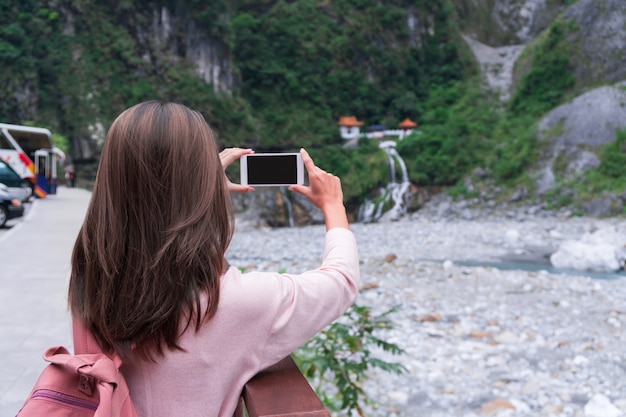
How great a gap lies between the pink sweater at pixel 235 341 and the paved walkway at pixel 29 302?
1.21 ft

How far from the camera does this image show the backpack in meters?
0.95

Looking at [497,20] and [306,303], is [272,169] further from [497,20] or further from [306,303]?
→ [497,20]

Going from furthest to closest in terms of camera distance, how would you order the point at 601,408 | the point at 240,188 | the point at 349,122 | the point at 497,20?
1. the point at 497,20
2. the point at 349,122
3. the point at 601,408
4. the point at 240,188

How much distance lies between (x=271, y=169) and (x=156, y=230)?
375 mm

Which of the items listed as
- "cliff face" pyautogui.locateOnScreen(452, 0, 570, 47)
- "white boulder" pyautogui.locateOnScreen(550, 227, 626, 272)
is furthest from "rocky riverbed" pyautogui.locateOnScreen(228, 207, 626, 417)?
"cliff face" pyautogui.locateOnScreen(452, 0, 570, 47)

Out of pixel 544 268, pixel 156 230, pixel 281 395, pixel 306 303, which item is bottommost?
pixel 544 268

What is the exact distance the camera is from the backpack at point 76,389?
0.95m

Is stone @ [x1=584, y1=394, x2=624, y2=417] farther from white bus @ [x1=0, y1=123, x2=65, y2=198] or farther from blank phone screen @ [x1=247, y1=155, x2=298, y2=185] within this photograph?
white bus @ [x1=0, y1=123, x2=65, y2=198]

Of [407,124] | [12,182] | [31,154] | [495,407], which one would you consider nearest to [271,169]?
[495,407]

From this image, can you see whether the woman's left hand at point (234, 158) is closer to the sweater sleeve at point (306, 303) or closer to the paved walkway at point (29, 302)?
the sweater sleeve at point (306, 303)

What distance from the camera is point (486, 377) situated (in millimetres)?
5770

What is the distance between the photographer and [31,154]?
17.9 meters

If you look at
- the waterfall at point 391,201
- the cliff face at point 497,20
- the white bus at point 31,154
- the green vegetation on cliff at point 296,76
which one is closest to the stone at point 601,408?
the white bus at point 31,154

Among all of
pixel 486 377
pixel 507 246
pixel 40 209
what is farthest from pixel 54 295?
pixel 507 246
